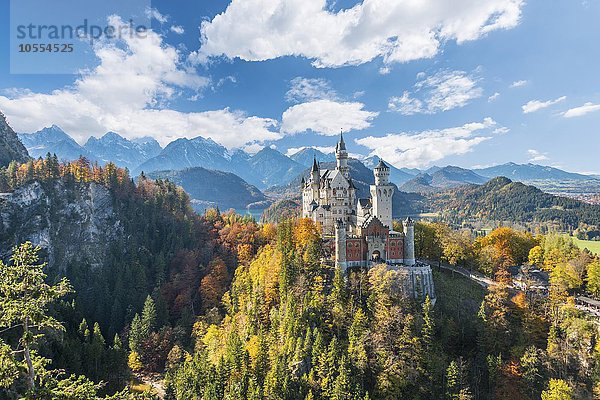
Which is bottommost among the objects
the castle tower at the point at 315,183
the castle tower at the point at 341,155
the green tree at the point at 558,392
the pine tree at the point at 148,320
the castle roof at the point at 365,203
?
the green tree at the point at 558,392

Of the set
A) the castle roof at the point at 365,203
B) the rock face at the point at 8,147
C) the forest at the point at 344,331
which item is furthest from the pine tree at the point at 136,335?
the rock face at the point at 8,147

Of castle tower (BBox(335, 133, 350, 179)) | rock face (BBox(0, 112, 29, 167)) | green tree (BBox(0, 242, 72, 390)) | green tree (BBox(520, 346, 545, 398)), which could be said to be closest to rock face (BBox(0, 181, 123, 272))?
rock face (BBox(0, 112, 29, 167))

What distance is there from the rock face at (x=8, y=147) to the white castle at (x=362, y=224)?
368 ft

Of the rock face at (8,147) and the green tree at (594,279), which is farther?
the rock face at (8,147)

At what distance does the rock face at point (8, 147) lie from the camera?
Answer: 127 metres

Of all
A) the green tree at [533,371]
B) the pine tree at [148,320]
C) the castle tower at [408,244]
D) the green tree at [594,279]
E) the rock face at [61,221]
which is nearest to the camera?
the green tree at [533,371]

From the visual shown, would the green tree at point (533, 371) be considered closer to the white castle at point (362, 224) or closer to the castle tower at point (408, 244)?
the white castle at point (362, 224)

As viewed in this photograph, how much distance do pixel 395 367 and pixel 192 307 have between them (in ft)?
174

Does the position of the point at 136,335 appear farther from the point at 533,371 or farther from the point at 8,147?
the point at 8,147

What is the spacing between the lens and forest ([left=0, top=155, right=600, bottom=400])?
47625 millimetres

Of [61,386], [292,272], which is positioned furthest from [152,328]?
[61,386]

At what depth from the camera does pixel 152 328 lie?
7319 cm

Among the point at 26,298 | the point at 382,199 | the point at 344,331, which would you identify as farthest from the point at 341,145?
the point at 26,298

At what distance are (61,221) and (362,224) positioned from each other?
83155 mm
